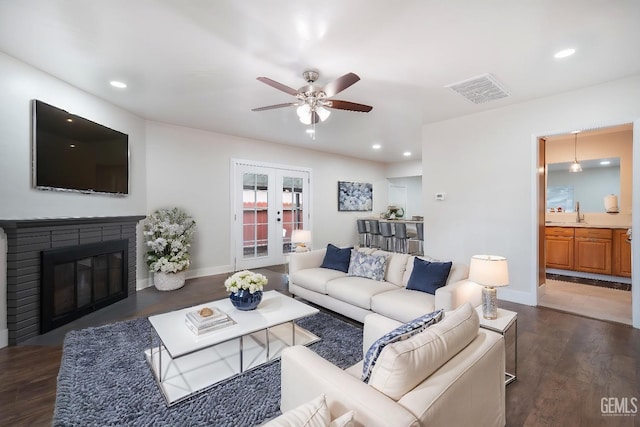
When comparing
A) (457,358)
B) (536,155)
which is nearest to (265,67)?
(457,358)

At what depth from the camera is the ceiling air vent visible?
3119 millimetres

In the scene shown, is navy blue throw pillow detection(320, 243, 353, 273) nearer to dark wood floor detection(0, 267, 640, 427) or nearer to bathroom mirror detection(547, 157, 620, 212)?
dark wood floor detection(0, 267, 640, 427)

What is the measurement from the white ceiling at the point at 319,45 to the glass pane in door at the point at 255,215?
218 cm

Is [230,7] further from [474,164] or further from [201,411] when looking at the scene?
[474,164]

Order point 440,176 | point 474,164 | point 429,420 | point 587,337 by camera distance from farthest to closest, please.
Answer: point 440,176, point 474,164, point 587,337, point 429,420

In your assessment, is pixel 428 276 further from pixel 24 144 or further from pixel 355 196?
pixel 355 196

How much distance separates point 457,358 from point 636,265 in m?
3.29

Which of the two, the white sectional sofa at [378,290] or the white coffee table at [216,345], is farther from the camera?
the white sectional sofa at [378,290]

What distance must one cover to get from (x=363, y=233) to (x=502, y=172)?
406 centimetres

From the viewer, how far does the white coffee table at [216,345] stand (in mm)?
2008

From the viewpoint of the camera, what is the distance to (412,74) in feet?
9.95

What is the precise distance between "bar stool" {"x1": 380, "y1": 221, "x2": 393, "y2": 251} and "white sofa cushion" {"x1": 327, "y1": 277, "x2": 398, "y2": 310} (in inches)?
144

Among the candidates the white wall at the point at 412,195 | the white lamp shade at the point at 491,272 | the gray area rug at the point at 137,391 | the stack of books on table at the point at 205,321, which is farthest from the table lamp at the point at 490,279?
the white wall at the point at 412,195

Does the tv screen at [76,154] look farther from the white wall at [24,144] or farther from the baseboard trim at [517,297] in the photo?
the baseboard trim at [517,297]
